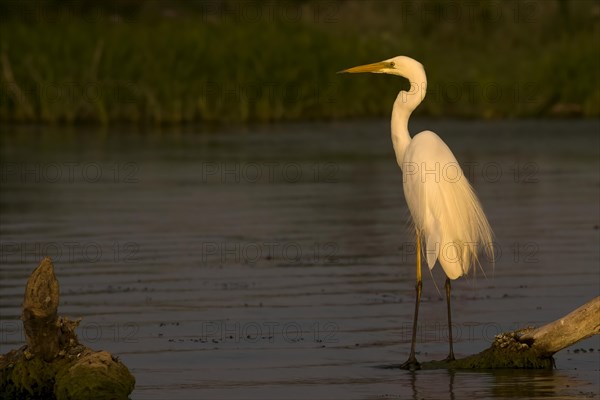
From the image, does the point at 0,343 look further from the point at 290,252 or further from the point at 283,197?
the point at 283,197

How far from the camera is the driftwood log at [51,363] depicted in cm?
834

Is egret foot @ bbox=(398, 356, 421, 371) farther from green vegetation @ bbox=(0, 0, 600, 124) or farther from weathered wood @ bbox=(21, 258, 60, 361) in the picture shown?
green vegetation @ bbox=(0, 0, 600, 124)

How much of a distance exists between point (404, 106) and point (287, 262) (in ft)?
11.5

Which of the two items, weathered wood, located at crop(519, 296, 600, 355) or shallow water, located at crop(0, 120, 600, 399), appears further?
shallow water, located at crop(0, 120, 600, 399)

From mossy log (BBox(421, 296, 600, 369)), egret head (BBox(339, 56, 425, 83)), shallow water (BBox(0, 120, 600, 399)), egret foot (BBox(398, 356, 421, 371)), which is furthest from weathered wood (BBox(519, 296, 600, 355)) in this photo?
egret head (BBox(339, 56, 425, 83))

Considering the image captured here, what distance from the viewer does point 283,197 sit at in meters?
19.1

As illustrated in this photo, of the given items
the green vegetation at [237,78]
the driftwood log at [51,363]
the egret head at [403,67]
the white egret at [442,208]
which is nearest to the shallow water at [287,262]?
the white egret at [442,208]

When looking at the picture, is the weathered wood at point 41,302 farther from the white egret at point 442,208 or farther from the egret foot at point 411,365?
the white egret at point 442,208

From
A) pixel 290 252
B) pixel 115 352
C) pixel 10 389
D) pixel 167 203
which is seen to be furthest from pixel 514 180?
pixel 10 389

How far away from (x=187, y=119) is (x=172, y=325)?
20.5 metres

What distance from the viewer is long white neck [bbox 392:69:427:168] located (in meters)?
10.8

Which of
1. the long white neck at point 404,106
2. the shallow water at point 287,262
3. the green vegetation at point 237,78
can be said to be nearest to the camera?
the shallow water at point 287,262

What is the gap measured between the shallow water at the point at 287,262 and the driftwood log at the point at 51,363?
1.25ft

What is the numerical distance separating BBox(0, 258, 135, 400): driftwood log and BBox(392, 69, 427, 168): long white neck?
3.13 meters
